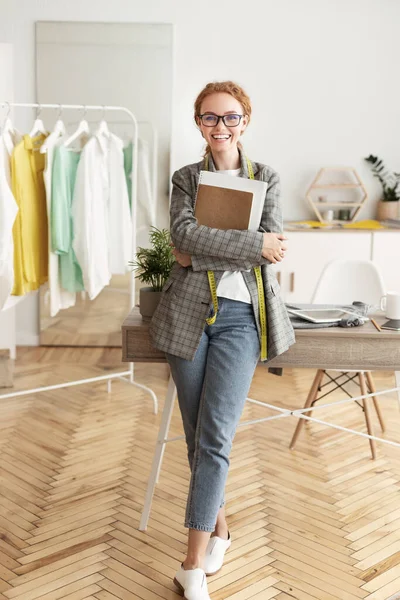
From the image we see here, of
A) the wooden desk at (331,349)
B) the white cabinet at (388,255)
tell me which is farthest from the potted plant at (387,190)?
the wooden desk at (331,349)

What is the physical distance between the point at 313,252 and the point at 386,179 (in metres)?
0.92

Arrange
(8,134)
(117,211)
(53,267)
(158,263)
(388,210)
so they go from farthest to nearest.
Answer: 1. (388,210)
2. (117,211)
3. (53,267)
4. (8,134)
5. (158,263)

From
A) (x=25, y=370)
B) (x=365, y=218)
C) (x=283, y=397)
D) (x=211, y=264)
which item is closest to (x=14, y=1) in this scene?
(x=25, y=370)

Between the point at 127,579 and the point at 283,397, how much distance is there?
206cm

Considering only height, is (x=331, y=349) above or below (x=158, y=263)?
below

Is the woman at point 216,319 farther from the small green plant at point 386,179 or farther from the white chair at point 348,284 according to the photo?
the small green plant at point 386,179

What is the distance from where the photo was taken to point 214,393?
219 cm

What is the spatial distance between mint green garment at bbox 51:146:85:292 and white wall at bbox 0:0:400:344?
1554 millimetres

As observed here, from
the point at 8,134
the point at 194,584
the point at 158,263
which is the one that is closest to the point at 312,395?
the point at 158,263

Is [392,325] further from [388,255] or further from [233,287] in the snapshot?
[388,255]

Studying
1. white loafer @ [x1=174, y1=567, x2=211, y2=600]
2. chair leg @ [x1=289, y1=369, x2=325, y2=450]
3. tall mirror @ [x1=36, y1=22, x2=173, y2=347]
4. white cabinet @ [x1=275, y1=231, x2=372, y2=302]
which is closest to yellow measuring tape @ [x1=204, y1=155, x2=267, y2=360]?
white loafer @ [x1=174, y1=567, x2=211, y2=600]

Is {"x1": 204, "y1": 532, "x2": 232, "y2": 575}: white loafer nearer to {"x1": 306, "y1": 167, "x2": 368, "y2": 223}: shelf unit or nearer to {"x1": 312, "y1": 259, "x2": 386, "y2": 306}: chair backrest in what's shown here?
{"x1": 312, "y1": 259, "x2": 386, "y2": 306}: chair backrest

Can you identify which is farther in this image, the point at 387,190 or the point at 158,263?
the point at 387,190

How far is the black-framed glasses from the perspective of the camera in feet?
7.47
